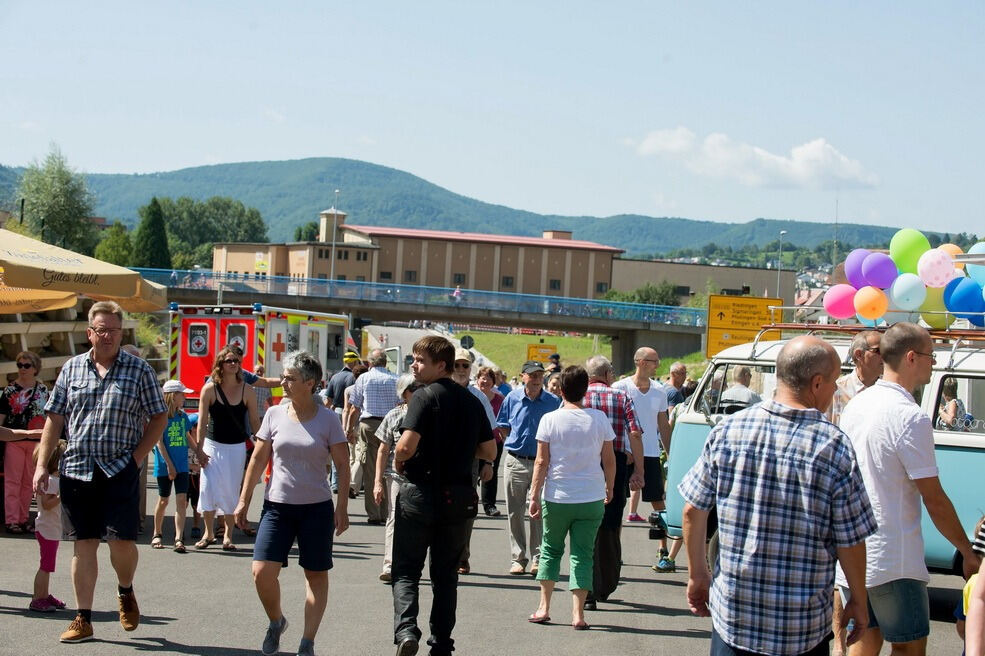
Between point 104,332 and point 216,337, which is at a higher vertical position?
point 104,332

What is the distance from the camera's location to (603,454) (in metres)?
8.53

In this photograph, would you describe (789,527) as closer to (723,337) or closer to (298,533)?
(298,533)

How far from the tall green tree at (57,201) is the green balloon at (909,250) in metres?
81.0

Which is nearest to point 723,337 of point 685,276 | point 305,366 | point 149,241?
point 305,366

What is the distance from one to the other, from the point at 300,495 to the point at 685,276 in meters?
109

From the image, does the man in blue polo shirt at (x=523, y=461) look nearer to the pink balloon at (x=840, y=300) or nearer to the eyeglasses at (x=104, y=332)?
the pink balloon at (x=840, y=300)

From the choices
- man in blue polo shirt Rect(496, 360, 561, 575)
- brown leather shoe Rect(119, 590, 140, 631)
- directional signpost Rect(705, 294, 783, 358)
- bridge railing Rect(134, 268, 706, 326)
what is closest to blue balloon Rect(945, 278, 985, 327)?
man in blue polo shirt Rect(496, 360, 561, 575)

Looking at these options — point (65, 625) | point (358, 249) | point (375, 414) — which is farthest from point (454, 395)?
point (358, 249)

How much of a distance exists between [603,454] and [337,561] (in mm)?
3403

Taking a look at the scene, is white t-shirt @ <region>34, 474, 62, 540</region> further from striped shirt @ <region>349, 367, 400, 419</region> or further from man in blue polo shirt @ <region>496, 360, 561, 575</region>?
striped shirt @ <region>349, 367, 400, 419</region>

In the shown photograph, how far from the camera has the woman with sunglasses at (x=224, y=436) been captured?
11023 mm

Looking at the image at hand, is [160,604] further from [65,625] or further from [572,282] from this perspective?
[572,282]

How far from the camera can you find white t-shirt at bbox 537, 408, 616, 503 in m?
8.31

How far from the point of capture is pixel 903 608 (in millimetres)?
5309
